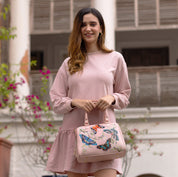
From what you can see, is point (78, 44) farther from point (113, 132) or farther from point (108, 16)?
point (108, 16)

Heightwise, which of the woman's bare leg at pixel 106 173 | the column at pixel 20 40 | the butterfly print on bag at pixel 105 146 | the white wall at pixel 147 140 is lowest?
the white wall at pixel 147 140

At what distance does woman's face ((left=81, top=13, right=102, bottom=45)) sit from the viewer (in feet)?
12.3

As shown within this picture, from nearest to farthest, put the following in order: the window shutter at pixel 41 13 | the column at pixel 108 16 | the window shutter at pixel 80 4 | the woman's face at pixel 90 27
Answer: the woman's face at pixel 90 27 < the column at pixel 108 16 < the window shutter at pixel 80 4 < the window shutter at pixel 41 13

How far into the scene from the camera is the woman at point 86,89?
11.6 ft

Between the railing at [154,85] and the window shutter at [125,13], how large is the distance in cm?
122

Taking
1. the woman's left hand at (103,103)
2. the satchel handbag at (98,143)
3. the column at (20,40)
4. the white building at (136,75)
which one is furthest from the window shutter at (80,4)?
the satchel handbag at (98,143)

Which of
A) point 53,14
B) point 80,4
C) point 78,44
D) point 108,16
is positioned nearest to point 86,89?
point 78,44

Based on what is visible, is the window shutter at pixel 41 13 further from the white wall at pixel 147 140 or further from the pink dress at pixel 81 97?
the pink dress at pixel 81 97

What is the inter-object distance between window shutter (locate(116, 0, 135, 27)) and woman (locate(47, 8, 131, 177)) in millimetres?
8451

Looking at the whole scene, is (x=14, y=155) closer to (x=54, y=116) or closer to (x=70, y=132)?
(x=54, y=116)

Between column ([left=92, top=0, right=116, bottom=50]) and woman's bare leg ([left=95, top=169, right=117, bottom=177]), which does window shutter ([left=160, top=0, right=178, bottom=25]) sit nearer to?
column ([left=92, top=0, right=116, bottom=50])

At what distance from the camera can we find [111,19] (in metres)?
11.6

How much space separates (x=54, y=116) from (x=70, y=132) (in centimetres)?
738

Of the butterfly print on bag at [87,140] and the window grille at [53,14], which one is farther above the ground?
the window grille at [53,14]
